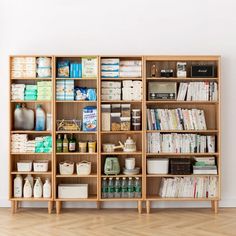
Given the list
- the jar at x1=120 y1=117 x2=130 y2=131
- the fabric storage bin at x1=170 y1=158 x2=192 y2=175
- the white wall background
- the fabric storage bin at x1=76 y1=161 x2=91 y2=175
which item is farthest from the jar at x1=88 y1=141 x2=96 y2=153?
the white wall background

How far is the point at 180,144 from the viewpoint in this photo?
565cm

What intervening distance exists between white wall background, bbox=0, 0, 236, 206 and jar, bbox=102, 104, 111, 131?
0.75 metres

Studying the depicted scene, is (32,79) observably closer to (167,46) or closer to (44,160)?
(44,160)

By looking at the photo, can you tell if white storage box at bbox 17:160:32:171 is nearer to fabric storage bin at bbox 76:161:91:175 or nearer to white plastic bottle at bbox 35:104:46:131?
white plastic bottle at bbox 35:104:46:131

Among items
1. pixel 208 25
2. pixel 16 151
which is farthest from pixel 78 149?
pixel 208 25

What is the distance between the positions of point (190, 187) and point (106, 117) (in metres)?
1.36

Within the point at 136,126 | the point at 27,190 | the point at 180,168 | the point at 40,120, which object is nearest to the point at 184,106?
the point at 136,126

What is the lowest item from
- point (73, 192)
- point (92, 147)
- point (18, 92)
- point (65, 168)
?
point (73, 192)

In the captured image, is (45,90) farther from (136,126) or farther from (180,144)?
(180,144)

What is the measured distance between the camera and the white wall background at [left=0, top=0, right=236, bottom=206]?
5.90 m

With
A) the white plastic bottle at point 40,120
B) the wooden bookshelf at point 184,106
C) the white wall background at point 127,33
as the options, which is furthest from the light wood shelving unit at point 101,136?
the white wall background at point 127,33

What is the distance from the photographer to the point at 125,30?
5.91m

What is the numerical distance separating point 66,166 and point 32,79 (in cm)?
117

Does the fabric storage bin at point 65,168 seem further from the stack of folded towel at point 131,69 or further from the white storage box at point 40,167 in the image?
the stack of folded towel at point 131,69
